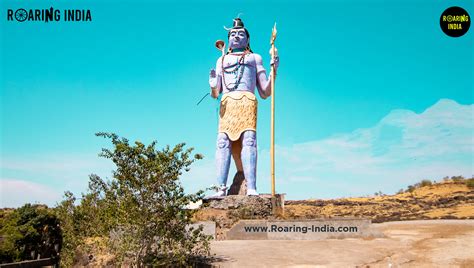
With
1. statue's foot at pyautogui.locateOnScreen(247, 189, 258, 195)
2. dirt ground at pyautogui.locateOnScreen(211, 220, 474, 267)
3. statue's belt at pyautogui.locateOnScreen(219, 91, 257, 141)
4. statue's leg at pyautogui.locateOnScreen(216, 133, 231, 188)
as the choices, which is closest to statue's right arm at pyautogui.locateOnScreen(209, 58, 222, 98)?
statue's belt at pyautogui.locateOnScreen(219, 91, 257, 141)

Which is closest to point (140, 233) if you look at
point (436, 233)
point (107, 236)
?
point (107, 236)

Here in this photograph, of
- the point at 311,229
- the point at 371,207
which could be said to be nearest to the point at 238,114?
the point at 311,229

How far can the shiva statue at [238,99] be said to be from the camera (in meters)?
16.1

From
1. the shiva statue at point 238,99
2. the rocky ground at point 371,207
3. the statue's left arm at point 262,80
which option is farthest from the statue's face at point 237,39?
the rocky ground at point 371,207

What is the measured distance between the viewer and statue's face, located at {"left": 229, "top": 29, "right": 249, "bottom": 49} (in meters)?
17.2

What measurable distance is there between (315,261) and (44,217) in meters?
11.0

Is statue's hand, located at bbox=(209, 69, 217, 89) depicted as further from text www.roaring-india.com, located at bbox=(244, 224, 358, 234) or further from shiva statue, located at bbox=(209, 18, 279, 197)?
text www.roaring-india.com, located at bbox=(244, 224, 358, 234)

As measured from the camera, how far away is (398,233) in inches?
531

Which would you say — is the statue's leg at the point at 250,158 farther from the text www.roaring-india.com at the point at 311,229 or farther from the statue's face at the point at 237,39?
the statue's face at the point at 237,39

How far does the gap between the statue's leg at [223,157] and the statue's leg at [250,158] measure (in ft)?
1.89

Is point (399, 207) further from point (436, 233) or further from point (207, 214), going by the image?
point (207, 214)

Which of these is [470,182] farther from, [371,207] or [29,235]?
[29,235]

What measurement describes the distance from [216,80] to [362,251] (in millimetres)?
8942

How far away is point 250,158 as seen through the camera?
52.3ft
